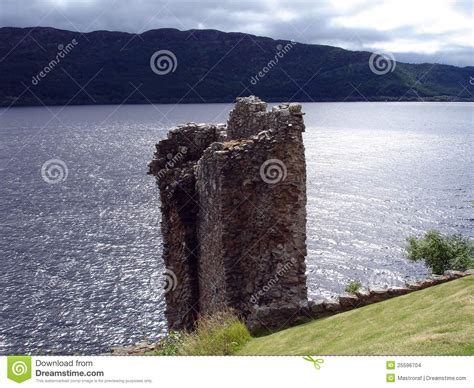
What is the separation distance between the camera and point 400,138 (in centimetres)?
18238

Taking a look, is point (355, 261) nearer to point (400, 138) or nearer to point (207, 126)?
point (207, 126)

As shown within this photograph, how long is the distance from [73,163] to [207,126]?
100 m

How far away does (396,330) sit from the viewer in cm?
1421

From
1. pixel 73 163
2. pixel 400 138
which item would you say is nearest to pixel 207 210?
pixel 73 163

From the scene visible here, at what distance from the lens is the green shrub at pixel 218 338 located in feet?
51.8
